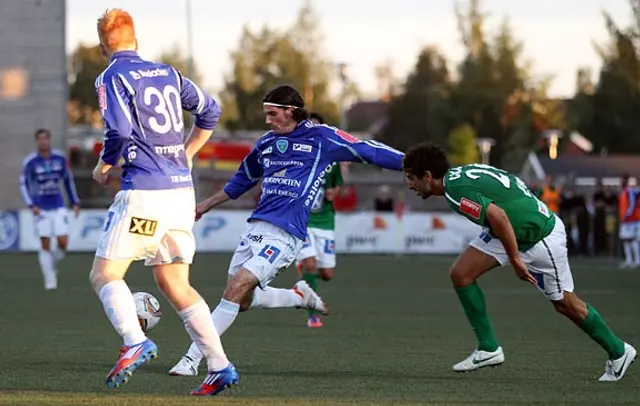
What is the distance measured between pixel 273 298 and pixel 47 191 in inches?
346

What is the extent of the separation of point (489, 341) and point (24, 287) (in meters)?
11.3

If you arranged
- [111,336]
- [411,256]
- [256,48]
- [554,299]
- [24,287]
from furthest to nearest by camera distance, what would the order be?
1. [256,48]
2. [411,256]
3. [24,287]
4. [111,336]
5. [554,299]

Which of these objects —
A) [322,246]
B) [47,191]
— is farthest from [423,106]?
[322,246]

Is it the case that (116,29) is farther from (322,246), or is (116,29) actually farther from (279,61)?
(279,61)

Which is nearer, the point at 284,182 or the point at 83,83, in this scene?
the point at 284,182

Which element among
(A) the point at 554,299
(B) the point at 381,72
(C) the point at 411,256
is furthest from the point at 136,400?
(B) the point at 381,72

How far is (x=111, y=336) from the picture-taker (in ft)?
39.7

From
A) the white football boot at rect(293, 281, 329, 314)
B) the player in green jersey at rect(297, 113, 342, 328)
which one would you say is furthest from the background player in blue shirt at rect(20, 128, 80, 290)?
the white football boot at rect(293, 281, 329, 314)

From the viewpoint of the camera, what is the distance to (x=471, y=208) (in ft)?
28.9

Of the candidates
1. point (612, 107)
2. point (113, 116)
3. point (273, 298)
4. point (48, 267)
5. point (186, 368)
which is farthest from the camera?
point (612, 107)

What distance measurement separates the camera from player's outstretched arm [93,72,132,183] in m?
7.53

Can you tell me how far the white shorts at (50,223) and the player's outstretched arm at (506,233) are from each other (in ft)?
36.5

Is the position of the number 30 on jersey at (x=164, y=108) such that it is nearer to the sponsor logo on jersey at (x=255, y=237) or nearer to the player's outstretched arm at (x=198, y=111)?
the player's outstretched arm at (x=198, y=111)

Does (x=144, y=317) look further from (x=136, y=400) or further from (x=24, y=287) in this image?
(x=24, y=287)
